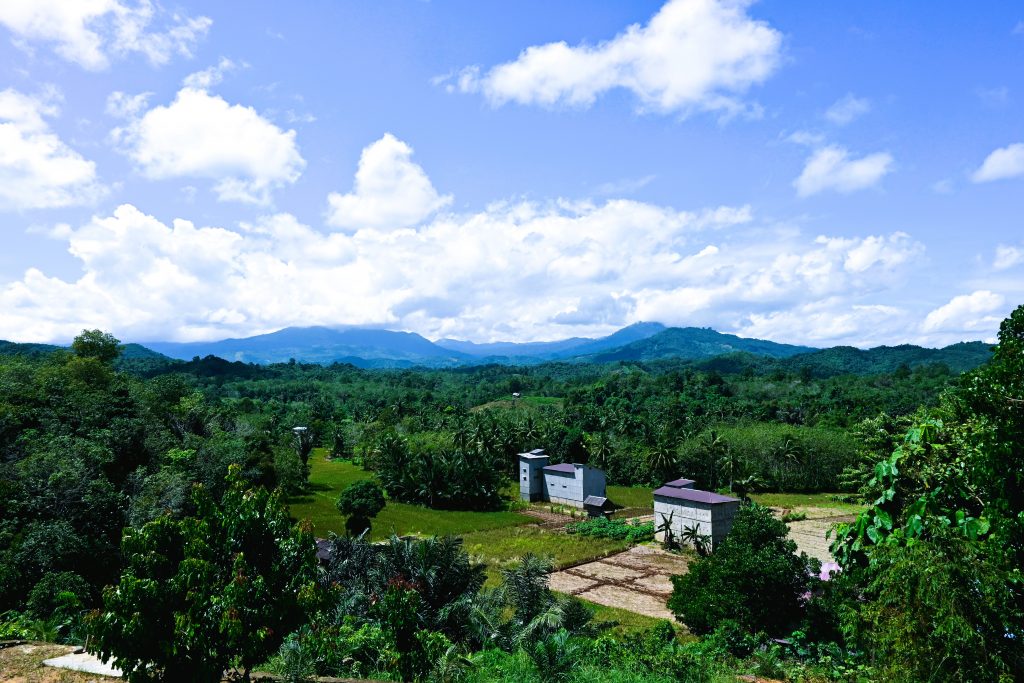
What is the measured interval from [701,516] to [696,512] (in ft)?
1.37

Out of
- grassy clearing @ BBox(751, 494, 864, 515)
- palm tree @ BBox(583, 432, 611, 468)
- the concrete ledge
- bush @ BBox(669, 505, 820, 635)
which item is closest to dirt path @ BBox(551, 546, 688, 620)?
bush @ BBox(669, 505, 820, 635)

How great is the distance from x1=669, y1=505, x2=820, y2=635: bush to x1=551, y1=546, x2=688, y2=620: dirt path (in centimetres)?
645

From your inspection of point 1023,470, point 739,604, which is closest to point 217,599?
point 1023,470

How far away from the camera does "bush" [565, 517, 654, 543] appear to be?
148 ft

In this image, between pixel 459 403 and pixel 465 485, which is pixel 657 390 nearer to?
pixel 459 403

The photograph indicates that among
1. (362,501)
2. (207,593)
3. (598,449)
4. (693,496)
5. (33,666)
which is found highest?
(207,593)

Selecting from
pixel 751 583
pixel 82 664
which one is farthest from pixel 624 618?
pixel 82 664

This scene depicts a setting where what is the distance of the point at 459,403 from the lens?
120m

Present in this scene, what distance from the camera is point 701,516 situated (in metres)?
40.7

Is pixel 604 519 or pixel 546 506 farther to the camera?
pixel 546 506

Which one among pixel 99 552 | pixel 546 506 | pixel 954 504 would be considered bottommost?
pixel 546 506

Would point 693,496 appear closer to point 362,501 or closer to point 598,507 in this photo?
point 598,507

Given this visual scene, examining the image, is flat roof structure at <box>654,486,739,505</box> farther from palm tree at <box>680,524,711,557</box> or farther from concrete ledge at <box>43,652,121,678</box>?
concrete ledge at <box>43,652,121,678</box>

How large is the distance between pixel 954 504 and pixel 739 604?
14224 millimetres
